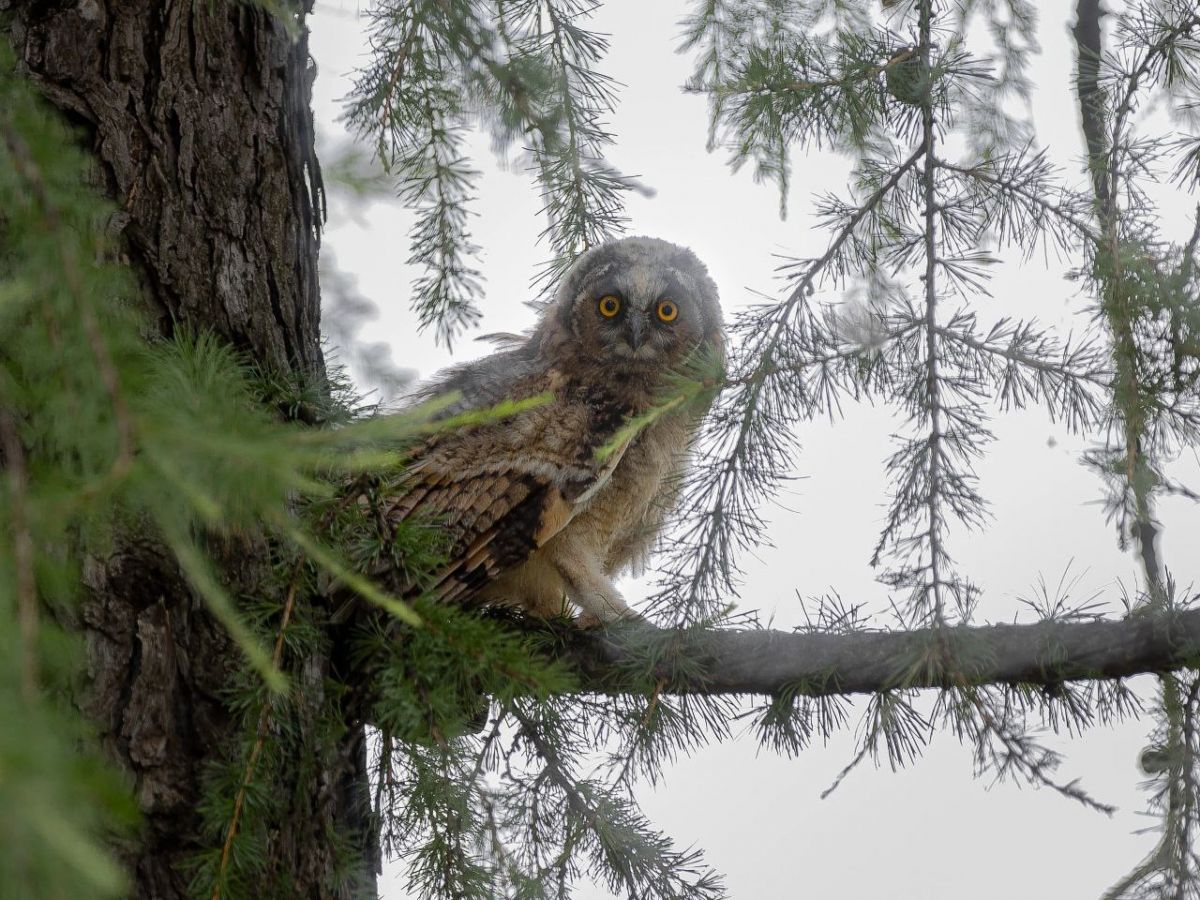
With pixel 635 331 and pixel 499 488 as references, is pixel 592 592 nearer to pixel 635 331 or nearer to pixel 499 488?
pixel 499 488

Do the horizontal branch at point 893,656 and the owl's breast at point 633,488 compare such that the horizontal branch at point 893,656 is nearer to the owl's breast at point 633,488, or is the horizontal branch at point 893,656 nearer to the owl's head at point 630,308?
the owl's breast at point 633,488

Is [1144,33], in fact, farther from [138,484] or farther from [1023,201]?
[138,484]

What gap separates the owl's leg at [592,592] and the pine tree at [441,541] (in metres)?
0.21

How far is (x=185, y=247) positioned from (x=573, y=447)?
2.78 feet

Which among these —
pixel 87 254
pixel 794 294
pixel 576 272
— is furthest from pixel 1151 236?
pixel 87 254

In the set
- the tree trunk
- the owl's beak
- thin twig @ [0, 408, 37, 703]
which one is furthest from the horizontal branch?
thin twig @ [0, 408, 37, 703]

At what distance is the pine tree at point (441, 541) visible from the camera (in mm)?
1317

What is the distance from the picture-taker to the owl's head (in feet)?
7.70

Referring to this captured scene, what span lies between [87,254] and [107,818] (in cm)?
47

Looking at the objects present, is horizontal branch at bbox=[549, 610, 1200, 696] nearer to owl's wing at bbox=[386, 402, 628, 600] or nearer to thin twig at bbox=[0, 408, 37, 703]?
owl's wing at bbox=[386, 402, 628, 600]

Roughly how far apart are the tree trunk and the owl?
0.41 meters

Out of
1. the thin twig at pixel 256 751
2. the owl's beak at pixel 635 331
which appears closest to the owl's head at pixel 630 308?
the owl's beak at pixel 635 331

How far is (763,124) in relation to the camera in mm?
1871

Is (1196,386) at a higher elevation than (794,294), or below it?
below
